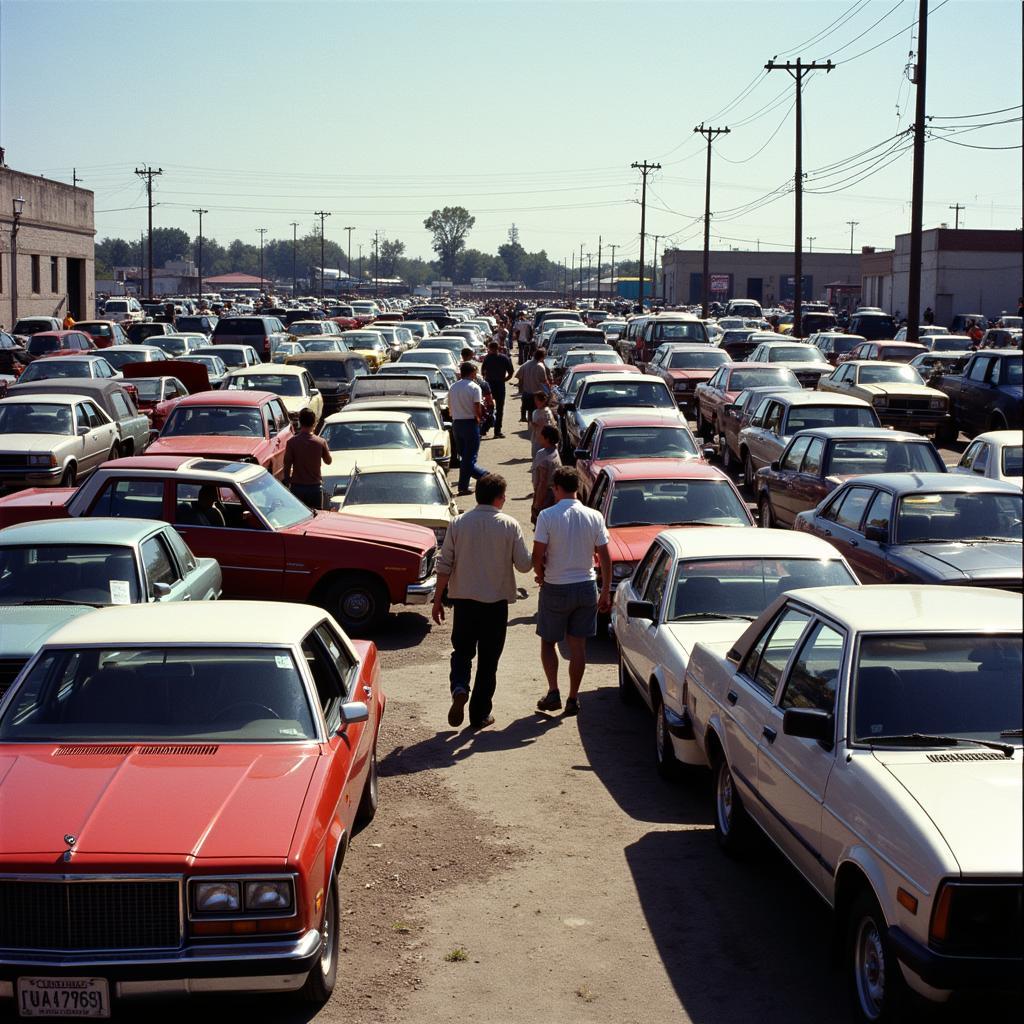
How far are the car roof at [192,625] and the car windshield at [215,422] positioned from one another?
12.2 metres

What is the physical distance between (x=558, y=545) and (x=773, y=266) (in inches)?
4709

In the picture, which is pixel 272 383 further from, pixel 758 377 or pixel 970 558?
pixel 970 558

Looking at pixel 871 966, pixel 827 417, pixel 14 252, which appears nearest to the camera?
pixel 871 966

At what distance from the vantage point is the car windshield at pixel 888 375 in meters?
27.4

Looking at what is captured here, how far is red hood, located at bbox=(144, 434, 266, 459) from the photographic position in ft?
58.1

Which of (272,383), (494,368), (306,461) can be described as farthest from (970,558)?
(494,368)

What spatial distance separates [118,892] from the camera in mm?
5199

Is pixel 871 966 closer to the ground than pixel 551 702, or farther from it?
farther from it

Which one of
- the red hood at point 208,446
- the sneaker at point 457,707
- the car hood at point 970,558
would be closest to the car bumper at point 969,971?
the sneaker at point 457,707

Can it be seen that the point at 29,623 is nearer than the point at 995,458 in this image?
Yes

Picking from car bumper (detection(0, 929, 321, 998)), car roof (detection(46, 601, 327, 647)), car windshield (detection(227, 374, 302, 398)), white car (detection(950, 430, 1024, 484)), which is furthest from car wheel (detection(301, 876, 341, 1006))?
car windshield (detection(227, 374, 302, 398))

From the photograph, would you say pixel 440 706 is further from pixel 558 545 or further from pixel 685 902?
pixel 685 902

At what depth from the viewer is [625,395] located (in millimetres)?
23438

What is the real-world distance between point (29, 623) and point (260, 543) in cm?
370
